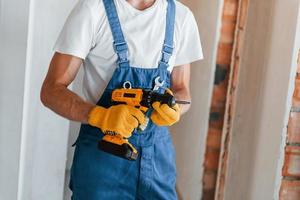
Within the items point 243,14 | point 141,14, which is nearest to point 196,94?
point 243,14

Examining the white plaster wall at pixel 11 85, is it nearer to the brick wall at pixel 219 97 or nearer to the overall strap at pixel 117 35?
the overall strap at pixel 117 35

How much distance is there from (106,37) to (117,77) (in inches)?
4.5

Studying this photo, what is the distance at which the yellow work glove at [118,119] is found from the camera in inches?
42.7

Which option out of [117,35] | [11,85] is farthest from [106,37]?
[11,85]

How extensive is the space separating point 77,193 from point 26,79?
53cm

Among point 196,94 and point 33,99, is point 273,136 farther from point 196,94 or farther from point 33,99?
point 33,99

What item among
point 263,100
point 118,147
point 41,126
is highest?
point 263,100

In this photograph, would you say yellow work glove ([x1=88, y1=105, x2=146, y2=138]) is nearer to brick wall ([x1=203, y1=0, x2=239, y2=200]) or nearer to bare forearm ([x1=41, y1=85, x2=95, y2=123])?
bare forearm ([x1=41, y1=85, x2=95, y2=123])

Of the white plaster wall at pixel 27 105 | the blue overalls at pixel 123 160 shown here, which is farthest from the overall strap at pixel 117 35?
the white plaster wall at pixel 27 105

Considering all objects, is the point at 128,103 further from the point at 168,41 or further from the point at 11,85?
the point at 11,85

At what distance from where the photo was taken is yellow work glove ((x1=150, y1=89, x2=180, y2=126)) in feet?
3.76

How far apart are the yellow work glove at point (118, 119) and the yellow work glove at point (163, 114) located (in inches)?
1.8

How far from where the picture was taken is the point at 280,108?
5.49 feet

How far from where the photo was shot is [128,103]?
1.16m
